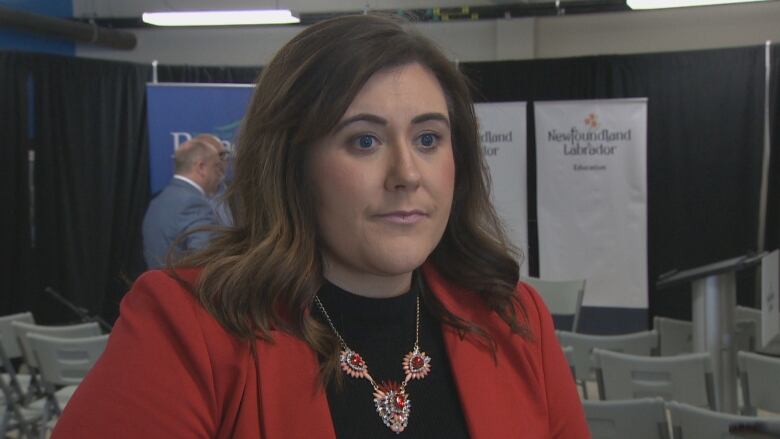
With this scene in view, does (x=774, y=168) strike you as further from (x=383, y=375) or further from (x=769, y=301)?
(x=383, y=375)

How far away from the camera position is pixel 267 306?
1047 mm

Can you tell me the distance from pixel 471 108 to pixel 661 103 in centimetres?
682

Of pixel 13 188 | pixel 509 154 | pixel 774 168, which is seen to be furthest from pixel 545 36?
pixel 13 188

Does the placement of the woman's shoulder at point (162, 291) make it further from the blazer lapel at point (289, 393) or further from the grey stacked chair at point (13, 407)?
the grey stacked chair at point (13, 407)

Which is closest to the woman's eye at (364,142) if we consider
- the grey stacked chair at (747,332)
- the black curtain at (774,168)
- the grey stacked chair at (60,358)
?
the grey stacked chair at (60,358)

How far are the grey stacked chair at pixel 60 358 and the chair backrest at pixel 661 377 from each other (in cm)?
250

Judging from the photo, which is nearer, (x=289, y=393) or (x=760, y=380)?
(x=289, y=393)

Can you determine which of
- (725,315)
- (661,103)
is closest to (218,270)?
(725,315)

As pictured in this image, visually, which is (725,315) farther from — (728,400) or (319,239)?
(319,239)

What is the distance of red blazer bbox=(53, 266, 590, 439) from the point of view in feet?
2.97

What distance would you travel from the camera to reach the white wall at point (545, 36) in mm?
7992

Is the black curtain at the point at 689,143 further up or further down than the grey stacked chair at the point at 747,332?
further up

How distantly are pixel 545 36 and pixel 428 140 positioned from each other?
8072 millimetres

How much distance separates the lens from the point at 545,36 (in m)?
8.80
